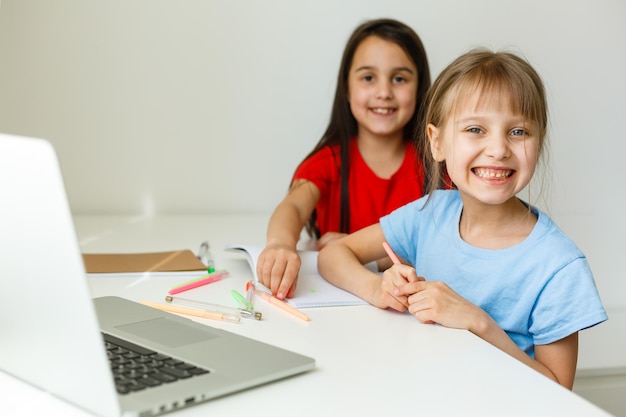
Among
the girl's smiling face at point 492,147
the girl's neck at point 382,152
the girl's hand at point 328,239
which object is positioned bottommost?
the girl's hand at point 328,239

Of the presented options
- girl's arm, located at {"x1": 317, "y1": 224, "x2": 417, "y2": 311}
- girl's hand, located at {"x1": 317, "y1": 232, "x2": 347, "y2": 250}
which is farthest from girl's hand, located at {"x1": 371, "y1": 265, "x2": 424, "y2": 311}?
girl's hand, located at {"x1": 317, "y1": 232, "x2": 347, "y2": 250}

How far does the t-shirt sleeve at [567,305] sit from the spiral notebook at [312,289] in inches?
9.2

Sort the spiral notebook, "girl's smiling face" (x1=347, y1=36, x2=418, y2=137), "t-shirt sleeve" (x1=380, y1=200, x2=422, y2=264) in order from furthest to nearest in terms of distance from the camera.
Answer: "girl's smiling face" (x1=347, y1=36, x2=418, y2=137)
"t-shirt sleeve" (x1=380, y1=200, x2=422, y2=264)
the spiral notebook

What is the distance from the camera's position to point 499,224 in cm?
115

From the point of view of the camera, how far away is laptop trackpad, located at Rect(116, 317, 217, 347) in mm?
819

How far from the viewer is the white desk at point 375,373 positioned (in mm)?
681

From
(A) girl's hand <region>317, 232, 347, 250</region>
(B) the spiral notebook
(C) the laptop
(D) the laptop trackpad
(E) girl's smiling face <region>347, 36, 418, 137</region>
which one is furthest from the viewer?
(E) girl's smiling face <region>347, 36, 418, 137</region>

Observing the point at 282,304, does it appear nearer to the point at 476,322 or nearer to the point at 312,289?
the point at 312,289

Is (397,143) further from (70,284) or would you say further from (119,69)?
(70,284)

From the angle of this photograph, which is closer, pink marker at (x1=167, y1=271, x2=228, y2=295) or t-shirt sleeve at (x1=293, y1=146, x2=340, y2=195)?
pink marker at (x1=167, y1=271, x2=228, y2=295)

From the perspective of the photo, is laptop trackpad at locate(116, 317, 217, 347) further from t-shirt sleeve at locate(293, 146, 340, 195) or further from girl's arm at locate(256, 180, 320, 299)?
t-shirt sleeve at locate(293, 146, 340, 195)

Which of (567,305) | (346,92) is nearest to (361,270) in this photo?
(567,305)

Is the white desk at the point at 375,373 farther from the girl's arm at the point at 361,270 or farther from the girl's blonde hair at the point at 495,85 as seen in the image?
the girl's blonde hair at the point at 495,85

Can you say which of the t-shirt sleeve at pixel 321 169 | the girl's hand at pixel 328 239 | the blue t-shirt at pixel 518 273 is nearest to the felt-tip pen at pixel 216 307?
the blue t-shirt at pixel 518 273
